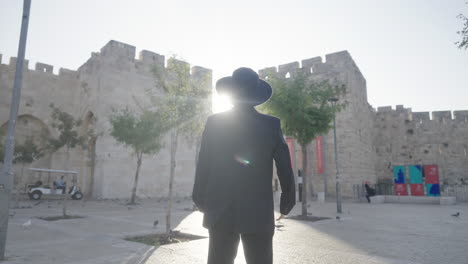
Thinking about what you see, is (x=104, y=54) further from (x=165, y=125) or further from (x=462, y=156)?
(x=462, y=156)

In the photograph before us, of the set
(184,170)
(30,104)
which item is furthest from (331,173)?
(30,104)

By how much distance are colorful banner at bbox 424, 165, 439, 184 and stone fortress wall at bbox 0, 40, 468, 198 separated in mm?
4317

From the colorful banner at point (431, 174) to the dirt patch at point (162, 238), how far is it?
19.3m

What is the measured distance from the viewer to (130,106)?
932 inches

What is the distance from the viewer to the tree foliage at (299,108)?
12.0 metres

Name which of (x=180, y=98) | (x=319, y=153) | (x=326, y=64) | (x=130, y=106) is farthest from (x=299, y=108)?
(x=130, y=106)

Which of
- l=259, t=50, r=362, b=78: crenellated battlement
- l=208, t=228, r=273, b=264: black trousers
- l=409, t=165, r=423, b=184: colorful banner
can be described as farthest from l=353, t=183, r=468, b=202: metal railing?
l=208, t=228, r=273, b=264: black trousers

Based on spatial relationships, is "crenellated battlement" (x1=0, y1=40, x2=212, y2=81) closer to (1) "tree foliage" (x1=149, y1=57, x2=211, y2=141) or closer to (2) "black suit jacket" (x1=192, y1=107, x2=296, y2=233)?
(1) "tree foliage" (x1=149, y1=57, x2=211, y2=141)

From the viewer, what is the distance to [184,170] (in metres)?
26.5

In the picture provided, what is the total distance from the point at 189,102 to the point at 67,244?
423 cm

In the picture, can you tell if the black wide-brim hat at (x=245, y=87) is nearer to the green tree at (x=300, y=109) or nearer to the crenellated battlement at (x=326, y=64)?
the green tree at (x=300, y=109)

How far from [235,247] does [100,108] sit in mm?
22231

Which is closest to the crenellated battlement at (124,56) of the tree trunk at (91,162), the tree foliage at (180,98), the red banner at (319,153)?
the tree trunk at (91,162)

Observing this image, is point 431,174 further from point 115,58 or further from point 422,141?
point 115,58
